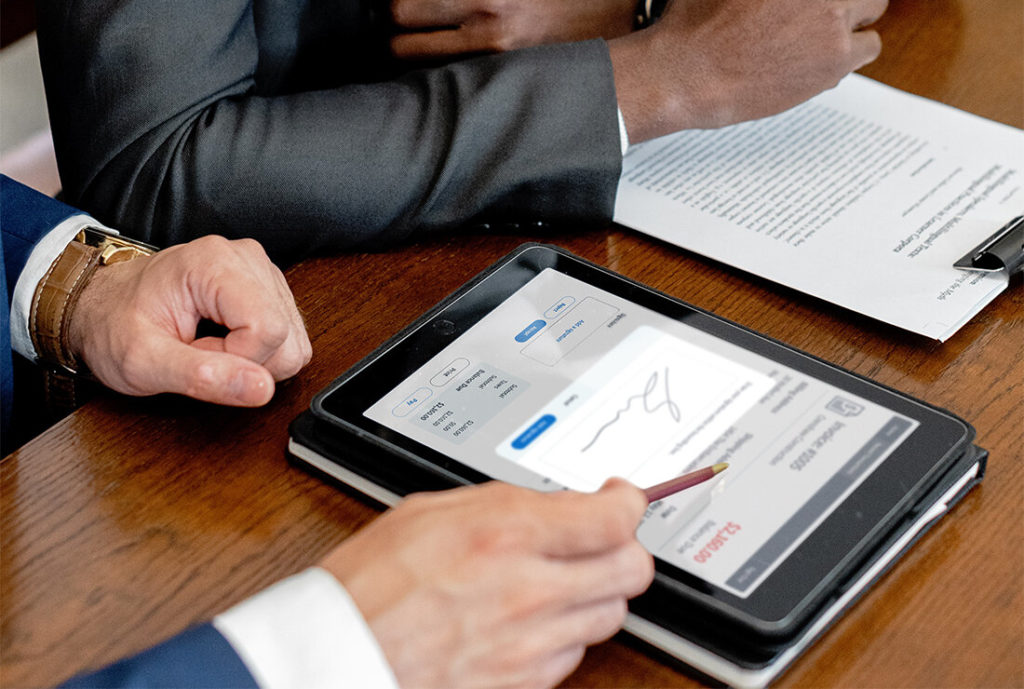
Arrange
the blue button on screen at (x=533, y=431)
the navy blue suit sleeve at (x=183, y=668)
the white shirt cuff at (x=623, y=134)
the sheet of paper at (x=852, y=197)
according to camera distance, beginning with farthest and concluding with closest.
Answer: the white shirt cuff at (x=623, y=134) → the sheet of paper at (x=852, y=197) → the blue button on screen at (x=533, y=431) → the navy blue suit sleeve at (x=183, y=668)

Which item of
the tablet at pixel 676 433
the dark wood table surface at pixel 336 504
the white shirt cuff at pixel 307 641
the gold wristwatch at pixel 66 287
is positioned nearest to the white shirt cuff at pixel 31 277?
the gold wristwatch at pixel 66 287

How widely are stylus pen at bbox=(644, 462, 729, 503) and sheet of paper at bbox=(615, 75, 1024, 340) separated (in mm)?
236

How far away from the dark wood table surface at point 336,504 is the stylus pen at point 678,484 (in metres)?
0.08

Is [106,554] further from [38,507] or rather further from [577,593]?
[577,593]

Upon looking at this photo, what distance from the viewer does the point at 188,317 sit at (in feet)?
2.36

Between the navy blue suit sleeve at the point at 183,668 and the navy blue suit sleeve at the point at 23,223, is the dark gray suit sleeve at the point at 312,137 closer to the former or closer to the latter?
the navy blue suit sleeve at the point at 23,223

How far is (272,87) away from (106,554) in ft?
1.83

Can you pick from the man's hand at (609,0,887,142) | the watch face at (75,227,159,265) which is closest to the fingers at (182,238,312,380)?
the watch face at (75,227,159,265)

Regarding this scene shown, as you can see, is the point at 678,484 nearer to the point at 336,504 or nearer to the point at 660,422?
the point at 660,422

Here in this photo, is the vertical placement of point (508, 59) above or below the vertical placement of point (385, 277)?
above

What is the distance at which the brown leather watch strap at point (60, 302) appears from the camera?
79cm

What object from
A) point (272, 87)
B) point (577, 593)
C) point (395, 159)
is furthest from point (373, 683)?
point (272, 87)

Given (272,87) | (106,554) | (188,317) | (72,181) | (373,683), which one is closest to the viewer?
(373,683)

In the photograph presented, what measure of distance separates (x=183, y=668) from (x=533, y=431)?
0.22m
